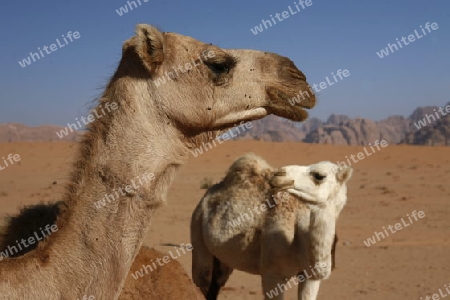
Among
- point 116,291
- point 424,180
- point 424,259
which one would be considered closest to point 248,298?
point 424,259

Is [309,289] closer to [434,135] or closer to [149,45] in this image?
[149,45]

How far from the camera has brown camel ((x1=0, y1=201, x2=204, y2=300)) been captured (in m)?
3.51

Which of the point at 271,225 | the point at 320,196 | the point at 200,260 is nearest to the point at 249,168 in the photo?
the point at 271,225

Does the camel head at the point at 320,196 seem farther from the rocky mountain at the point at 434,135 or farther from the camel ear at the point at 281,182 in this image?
the rocky mountain at the point at 434,135

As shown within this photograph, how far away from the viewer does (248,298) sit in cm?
913

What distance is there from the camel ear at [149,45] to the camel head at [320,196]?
3.59 meters

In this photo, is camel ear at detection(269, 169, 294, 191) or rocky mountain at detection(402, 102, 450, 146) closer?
camel ear at detection(269, 169, 294, 191)

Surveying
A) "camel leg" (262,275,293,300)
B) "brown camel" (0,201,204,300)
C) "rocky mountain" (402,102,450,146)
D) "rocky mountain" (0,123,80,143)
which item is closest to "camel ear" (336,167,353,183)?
"camel leg" (262,275,293,300)

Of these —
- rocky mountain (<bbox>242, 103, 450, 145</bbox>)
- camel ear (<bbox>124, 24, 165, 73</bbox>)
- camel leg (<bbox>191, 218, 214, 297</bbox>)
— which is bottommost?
rocky mountain (<bbox>242, 103, 450, 145</bbox>)

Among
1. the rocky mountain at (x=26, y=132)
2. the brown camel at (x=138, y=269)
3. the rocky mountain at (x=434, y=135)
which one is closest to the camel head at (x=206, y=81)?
the brown camel at (x=138, y=269)

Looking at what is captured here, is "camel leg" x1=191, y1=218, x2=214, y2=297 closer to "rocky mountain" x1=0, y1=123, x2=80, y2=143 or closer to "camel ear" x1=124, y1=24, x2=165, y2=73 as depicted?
"camel ear" x1=124, y1=24, x2=165, y2=73

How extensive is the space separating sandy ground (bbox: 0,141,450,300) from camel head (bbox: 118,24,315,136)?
1.83 feet

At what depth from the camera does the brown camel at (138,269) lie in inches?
138

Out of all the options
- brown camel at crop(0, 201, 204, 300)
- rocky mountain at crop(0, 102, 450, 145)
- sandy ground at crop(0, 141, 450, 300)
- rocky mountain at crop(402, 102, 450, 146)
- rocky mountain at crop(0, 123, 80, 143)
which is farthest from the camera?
rocky mountain at crop(0, 123, 80, 143)
